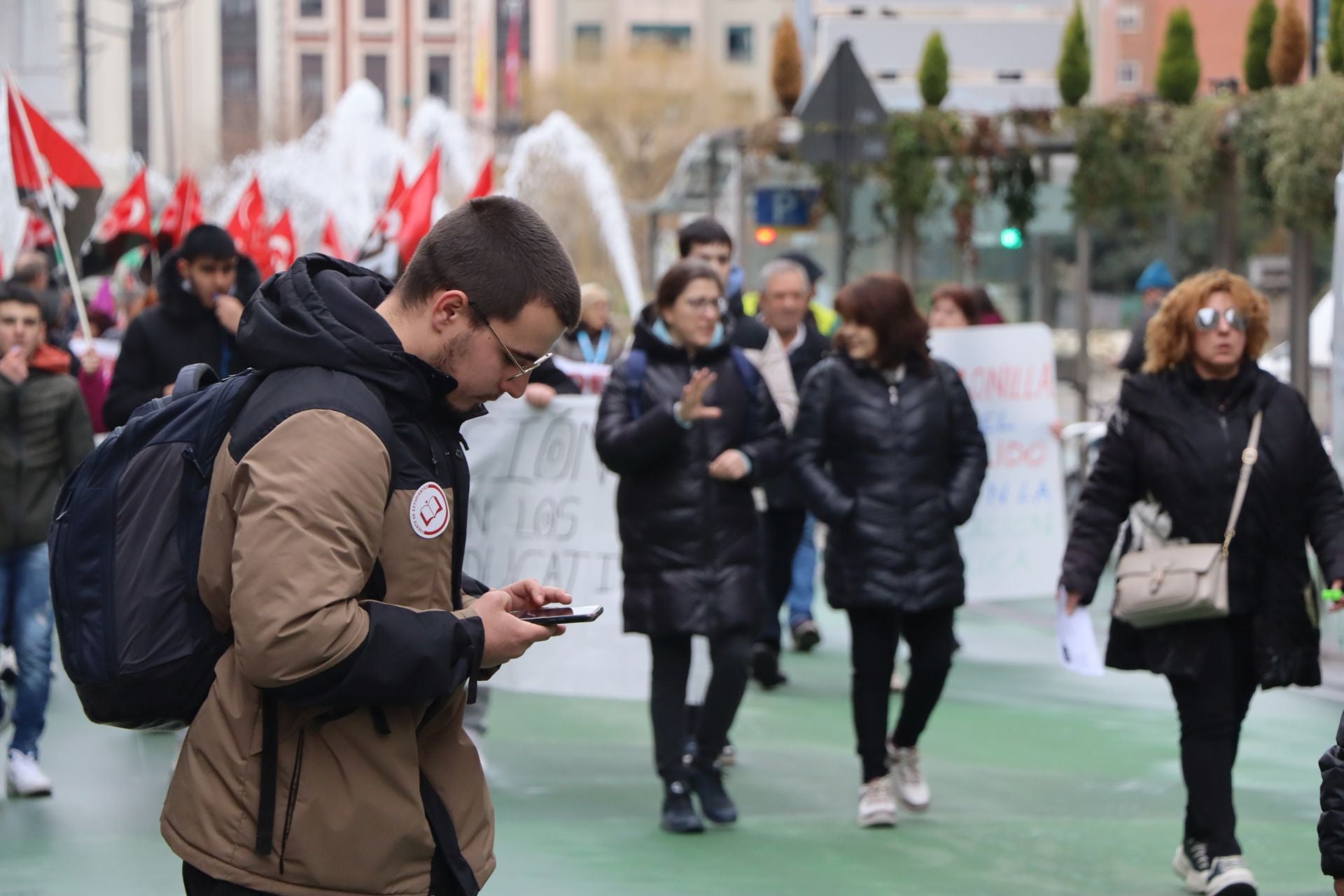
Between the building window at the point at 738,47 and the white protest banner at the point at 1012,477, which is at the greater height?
the building window at the point at 738,47

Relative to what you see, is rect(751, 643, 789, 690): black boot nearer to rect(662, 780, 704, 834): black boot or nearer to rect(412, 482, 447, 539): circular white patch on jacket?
rect(662, 780, 704, 834): black boot

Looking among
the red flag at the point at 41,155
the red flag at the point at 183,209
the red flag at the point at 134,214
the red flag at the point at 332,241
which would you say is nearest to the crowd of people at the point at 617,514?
the red flag at the point at 41,155

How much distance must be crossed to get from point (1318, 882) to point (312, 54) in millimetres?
112338

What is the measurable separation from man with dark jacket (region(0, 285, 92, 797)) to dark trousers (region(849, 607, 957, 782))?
9.30 ft

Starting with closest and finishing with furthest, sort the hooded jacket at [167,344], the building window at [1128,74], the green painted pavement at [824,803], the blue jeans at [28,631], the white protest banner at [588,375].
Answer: the green painted pavement at [824,803]
the blue jeans at [28,631]
the hooded jacket at [167,344]
the white protest banner at [588,375]
the building window at [1128,74]

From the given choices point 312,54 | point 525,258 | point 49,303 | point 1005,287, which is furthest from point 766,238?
point 312,54

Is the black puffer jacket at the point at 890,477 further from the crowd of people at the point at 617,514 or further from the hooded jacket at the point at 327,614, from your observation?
the hooded jacket at the point at 327,614

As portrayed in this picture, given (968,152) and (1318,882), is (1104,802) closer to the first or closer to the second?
(1318,882)

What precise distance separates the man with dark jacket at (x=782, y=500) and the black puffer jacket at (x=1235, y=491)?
3.54 m

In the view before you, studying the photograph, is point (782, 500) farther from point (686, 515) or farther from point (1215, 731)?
point (1215, 731)

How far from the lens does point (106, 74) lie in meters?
80.2

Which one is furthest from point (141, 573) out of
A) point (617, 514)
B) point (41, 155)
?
point (41, 155)

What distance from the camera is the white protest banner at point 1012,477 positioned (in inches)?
396

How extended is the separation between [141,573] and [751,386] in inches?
177
